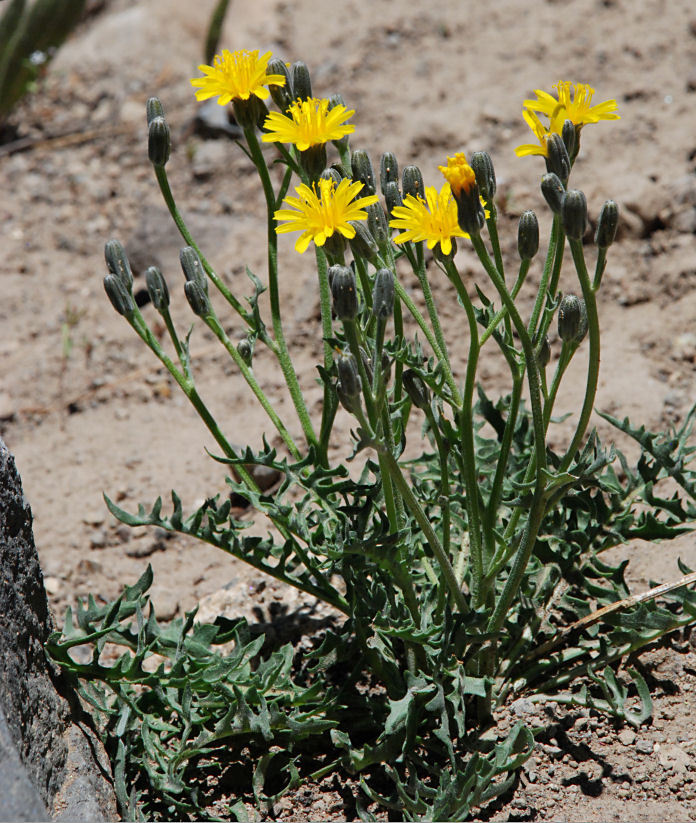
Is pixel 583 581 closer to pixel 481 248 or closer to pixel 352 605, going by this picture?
pixel 352 605

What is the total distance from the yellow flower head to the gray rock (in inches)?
41.2

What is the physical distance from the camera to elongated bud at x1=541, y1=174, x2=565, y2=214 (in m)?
1.72

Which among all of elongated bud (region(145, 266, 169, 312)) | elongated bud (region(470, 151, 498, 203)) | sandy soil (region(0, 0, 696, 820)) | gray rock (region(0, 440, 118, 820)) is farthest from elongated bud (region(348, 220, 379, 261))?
sandy soil (region(0, 0, 696, 820))

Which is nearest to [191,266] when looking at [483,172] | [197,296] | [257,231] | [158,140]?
[197,296]

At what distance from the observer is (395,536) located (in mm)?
1892

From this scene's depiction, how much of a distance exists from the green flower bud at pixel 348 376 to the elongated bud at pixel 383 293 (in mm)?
129

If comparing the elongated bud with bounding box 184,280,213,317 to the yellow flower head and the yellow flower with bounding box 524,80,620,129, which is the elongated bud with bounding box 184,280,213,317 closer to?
the yellow flower head

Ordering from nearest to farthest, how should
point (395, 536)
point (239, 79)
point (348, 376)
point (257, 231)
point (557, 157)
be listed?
1. point (348, 376)
2. point (557, 157)
3. point (395, 536)
4. point (239, 79)
5. point (257, 231)

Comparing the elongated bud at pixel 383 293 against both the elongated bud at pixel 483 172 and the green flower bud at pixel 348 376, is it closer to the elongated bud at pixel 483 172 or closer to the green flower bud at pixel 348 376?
the green flower bud at pixel 348 376

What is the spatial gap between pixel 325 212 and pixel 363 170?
0.25 m

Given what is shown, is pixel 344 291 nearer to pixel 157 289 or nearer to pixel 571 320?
pixel 571 320

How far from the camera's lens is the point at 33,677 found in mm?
1994

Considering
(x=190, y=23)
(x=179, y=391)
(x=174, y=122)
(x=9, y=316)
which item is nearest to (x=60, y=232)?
(x=9, y=316)

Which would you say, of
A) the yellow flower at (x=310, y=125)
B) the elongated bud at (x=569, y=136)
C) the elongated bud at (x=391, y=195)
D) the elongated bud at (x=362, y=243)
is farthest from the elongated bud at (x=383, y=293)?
the elongated bud at (x=569, y=136)
